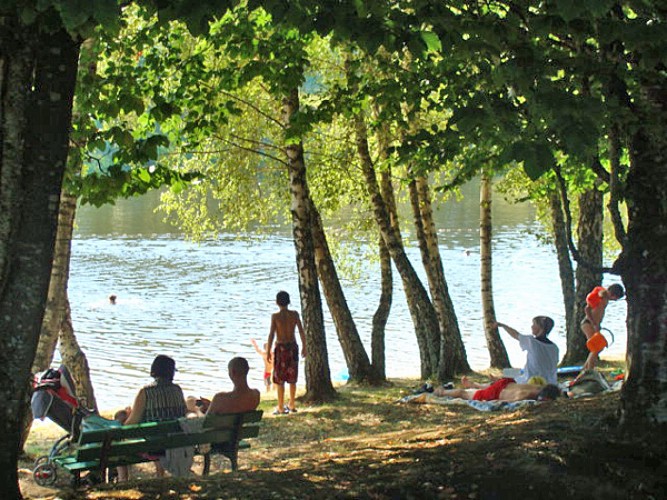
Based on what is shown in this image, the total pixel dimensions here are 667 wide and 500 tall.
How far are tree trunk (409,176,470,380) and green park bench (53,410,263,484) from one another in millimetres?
8268

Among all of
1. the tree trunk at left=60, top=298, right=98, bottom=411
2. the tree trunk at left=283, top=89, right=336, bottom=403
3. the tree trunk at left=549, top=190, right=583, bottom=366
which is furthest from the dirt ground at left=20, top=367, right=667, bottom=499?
the tree trunk at left=549, top=190, right=583, bottom=366

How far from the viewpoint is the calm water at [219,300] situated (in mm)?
22859

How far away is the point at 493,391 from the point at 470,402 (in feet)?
1.16

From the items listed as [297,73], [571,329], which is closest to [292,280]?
[571,329]

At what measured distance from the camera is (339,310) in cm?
1455

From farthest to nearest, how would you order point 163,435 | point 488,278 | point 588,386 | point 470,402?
point 488,278 < point 470,402 < point 588,386 < point 163,435

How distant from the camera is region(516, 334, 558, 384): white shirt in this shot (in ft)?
37.0

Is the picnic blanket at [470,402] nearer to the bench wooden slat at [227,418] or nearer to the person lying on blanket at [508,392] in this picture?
the person lying on blanket at [508,392]

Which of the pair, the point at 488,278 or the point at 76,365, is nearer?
the point at 76,365

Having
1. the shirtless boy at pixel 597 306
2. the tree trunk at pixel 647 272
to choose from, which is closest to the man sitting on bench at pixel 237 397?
the tree trunk at pixel 647 272

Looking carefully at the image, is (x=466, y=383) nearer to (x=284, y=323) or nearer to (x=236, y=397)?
(x=284, y=323)

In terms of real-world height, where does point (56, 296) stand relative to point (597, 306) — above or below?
above

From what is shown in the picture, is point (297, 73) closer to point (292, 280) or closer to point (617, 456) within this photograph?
point (617, 456)

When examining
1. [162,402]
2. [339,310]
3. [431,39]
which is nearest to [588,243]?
[339,310]
